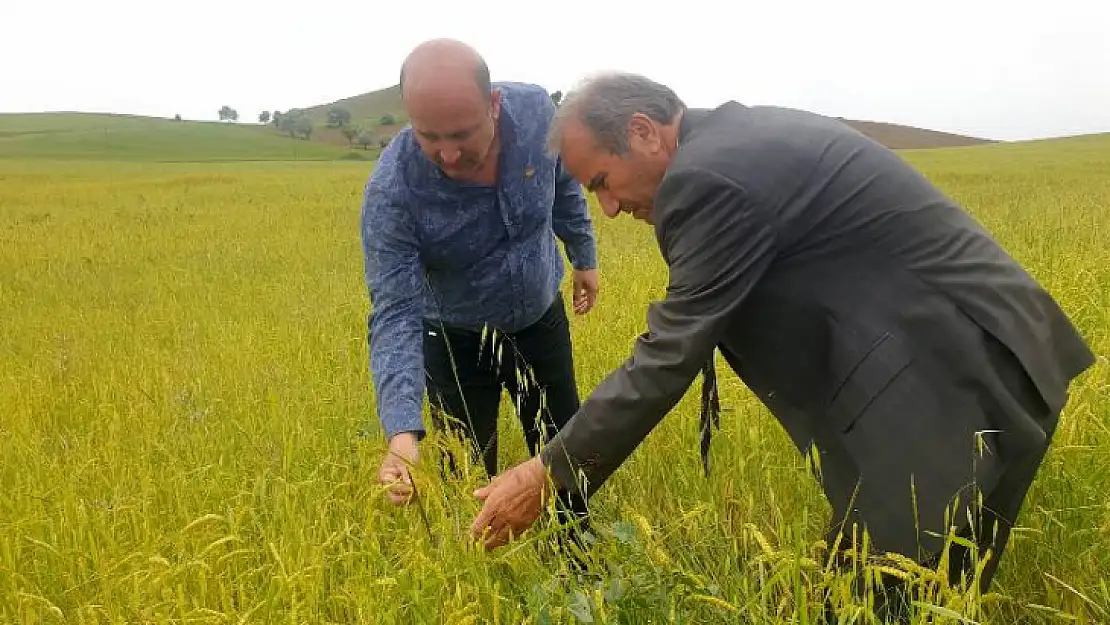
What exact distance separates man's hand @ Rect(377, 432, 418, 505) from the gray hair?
0.82 m

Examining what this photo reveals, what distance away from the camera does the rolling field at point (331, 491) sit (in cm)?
156

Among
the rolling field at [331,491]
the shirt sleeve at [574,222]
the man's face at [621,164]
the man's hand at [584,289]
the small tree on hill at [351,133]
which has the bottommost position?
the rolling field at [331,491]

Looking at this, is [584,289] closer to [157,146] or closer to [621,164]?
[621,164]

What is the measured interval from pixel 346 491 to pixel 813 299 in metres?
1.61

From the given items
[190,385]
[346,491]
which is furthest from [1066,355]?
[190,385]

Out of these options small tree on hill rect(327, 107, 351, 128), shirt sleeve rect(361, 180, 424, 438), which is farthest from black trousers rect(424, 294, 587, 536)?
small tree on hill rect(327, 107, 351, 128)

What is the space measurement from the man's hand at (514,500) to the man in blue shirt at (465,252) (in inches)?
7.9

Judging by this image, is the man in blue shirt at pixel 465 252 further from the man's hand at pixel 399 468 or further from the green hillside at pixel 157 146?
A: the green hillside at pixel 157 146

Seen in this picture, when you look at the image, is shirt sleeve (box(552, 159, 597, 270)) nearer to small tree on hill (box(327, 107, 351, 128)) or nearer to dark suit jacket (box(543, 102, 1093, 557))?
dark suit jacket (box(543, 102, 1093, 557))

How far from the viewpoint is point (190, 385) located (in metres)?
3.86

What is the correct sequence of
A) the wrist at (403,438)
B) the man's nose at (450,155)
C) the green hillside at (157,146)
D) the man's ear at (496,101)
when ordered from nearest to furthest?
the wrist at (403,438) → the man's nose at (450,155) → the man's ear at (496,101) → the green hillside at (157,146)

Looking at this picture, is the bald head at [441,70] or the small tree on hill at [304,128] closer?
the bald head at [441,70]

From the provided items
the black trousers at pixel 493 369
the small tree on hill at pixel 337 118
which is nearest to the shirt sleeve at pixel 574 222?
the black trousers at pixel 493 369

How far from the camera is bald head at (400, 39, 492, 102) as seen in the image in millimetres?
2088
